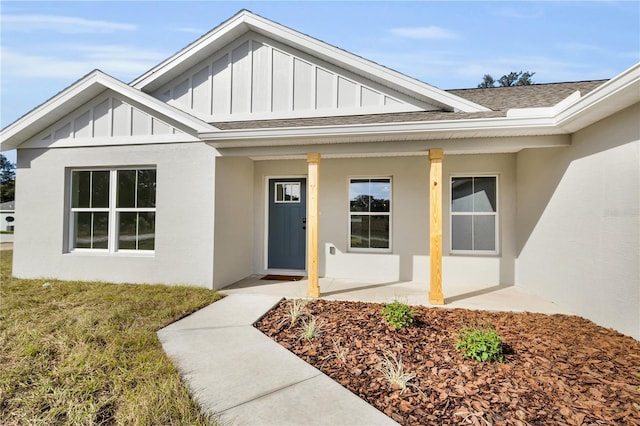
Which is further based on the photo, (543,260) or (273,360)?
(543,260)

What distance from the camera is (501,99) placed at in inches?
284

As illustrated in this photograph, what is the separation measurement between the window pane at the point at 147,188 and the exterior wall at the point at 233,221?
1569mm

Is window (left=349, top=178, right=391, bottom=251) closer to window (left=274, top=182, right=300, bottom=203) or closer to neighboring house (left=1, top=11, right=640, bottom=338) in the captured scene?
neighboring house (left=1, top=11, right=640, bottom=338)

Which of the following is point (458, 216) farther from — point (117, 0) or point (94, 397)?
point (117, 0)

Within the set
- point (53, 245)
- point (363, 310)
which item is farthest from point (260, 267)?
point (53, 245)

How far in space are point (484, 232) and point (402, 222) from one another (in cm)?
192

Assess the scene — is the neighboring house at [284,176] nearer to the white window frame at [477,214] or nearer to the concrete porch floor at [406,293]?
the white window frame at [477,214]

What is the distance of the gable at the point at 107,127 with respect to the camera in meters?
6.58

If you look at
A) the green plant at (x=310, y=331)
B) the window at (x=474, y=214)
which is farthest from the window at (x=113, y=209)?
the window at (x=474, y=214)

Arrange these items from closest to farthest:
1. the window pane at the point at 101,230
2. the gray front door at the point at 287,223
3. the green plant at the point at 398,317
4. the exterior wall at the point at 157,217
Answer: the green plant at the point at 398,317
the exterior wall at the point at 157,217
the window pane at the point at 101,230
the gray front door at the point at 287,223

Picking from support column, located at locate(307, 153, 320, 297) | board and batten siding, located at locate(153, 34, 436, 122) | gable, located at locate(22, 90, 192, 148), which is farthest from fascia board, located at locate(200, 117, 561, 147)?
board and batten siding, located at locate(153, 34, 436, 122)

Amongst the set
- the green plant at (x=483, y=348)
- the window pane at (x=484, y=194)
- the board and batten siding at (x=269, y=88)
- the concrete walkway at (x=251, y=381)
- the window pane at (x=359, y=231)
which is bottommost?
the concrete walkway at (x=251, y=381)

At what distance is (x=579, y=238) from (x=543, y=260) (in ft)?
3.80

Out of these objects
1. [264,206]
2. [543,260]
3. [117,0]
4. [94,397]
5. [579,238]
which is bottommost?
[94,397]
